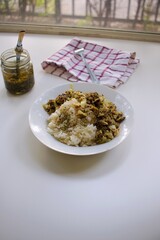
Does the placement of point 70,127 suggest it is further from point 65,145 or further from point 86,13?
point 86,13

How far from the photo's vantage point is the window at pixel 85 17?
4.14 feet

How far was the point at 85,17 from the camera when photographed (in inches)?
51.3

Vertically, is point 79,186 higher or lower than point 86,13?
lower

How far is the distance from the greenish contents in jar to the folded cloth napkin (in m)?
0.13

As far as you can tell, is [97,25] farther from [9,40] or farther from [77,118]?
[77,118]

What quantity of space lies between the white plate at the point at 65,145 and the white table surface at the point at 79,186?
39 millimetres

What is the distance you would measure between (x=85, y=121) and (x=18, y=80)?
0.93 ft

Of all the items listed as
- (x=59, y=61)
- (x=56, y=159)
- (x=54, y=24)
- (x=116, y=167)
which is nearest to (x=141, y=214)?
(x=116, y=167)

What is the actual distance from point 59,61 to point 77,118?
0.36m

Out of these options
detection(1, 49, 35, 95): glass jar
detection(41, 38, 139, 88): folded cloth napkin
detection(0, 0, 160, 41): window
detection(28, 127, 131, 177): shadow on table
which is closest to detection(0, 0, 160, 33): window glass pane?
detection(0, 0, 160, 41): window

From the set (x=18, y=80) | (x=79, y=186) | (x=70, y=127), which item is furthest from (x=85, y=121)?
(x=18, y=80)

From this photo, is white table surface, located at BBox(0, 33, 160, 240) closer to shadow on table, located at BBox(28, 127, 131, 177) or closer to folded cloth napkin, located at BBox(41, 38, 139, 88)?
shadow on table, located at BBox(28, 127, 131, 177)

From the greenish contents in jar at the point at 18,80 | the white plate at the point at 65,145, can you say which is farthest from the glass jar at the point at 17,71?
the white plate at the point at 65,145

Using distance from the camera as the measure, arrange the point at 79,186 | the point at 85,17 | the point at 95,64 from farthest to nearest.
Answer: the point at 85,17
the point at 95,64
the point at 79,186
